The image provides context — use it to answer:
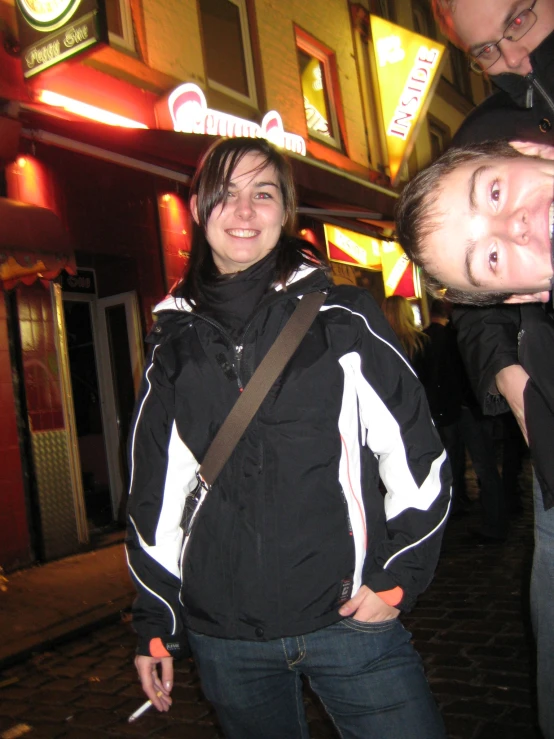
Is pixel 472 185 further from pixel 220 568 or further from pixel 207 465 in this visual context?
pixel 220 568

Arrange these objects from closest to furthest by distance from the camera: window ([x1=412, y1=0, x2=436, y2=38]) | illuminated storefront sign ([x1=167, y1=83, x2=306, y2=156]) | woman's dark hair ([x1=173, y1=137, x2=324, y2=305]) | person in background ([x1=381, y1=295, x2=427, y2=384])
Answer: woman's dark hair ([x1=173, y1=137, x2=324, y2=305])
person in background ([x1=381, y1=295, x2=427, y2=384])
illuminated storefront sign ([x1=167, y1=83, x2=306, y2=156])
window ([x1=412, y1=0, x2=436, y2=38])

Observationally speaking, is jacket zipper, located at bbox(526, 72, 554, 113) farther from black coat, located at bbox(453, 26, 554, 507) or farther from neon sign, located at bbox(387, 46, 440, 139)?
neon sign, located at bbox(387, 46, 440, 139)

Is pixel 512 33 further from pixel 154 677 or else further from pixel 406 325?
pixel 406 325

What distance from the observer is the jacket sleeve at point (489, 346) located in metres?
1.86

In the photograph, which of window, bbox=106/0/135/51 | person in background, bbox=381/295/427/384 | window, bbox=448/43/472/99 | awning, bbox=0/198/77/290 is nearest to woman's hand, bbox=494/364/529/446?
person in background, bbox=381/295/427/384

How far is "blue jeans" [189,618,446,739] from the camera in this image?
1.54m

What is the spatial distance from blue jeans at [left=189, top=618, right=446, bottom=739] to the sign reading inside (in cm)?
516

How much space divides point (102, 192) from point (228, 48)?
370 centimetres

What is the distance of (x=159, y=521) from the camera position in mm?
1799

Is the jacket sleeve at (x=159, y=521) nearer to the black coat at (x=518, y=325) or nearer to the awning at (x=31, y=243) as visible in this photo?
the black coat at (x=518, y=325)

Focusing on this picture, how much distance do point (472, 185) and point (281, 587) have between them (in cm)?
107

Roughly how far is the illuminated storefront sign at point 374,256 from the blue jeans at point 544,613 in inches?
374

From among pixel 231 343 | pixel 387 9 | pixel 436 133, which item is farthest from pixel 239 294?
pixel 436 133

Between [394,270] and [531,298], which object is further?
[394,270]
